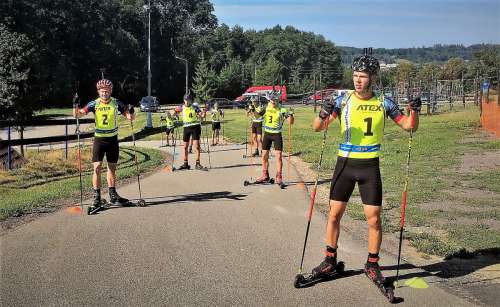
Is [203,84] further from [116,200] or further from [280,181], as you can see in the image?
[116,200]

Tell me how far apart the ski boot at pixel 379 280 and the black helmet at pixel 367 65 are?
217 centimetres

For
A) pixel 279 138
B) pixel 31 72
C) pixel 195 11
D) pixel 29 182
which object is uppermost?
pixel 195 11

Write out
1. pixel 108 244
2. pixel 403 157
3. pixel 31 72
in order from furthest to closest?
pixel 31 72, pixel 403 157, pixel 108 244

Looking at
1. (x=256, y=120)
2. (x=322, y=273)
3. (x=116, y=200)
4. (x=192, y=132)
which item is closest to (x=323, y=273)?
(x=322, y=273)

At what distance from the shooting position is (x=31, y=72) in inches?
840

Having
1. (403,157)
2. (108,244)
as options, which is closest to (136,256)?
(108,244)

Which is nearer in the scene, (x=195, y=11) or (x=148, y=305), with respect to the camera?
(x=148, y=305)

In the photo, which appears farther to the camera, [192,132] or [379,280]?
[192,132]

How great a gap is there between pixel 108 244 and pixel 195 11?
9941 centimetres

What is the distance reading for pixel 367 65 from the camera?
5641mm

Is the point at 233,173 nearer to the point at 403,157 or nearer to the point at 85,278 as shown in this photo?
the point at 403,157

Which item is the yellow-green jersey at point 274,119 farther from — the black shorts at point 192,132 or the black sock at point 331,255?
the black sock at point 331,255

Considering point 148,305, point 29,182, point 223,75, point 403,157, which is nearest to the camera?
point 148,305

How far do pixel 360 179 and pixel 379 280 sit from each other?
3.69ft
